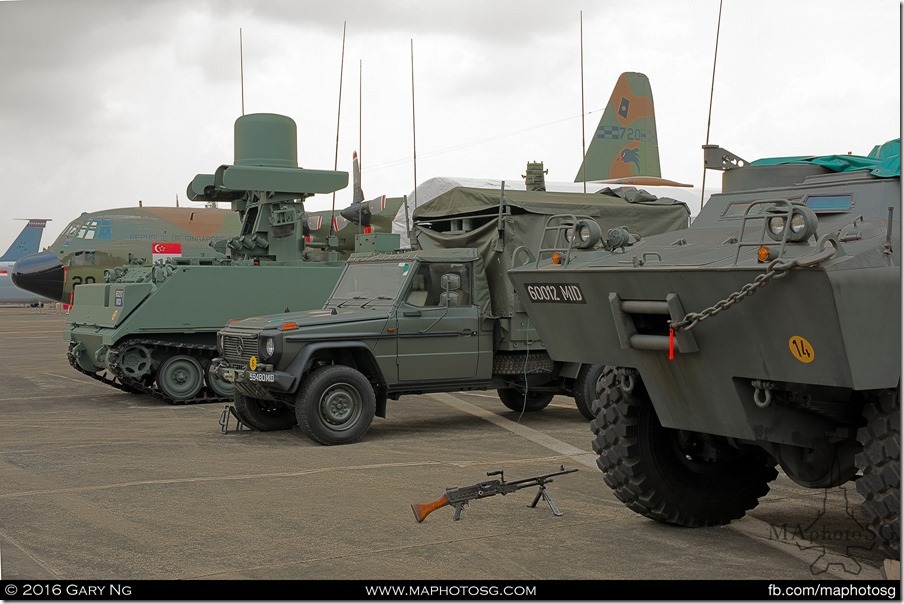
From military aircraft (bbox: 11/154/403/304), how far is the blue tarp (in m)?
10.7

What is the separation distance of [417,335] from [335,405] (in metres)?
1.09

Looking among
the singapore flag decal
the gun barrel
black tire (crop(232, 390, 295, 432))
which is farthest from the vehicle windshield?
the singapore flag decal

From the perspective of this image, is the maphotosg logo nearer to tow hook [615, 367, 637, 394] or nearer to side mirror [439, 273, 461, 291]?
tow hook [615, 367, 637, 394]

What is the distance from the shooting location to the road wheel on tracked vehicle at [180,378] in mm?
13117

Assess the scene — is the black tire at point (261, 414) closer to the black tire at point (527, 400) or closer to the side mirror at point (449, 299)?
the side mirror at point (449, 299)

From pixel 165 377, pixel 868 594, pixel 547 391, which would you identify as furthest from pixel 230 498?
pixel 165 377

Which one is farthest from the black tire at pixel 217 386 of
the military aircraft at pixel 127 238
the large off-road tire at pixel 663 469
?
the large off-road tire at pixel 663 469

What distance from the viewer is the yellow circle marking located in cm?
461

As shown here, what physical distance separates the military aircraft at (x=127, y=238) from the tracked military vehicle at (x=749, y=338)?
10836 millimetres

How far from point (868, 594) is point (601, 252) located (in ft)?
7.85

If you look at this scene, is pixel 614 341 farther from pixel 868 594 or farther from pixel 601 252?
pixel 868 594

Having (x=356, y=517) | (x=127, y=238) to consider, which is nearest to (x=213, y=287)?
(x=356, y=517)

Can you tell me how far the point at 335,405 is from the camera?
952 cm

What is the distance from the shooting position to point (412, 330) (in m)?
10.0
